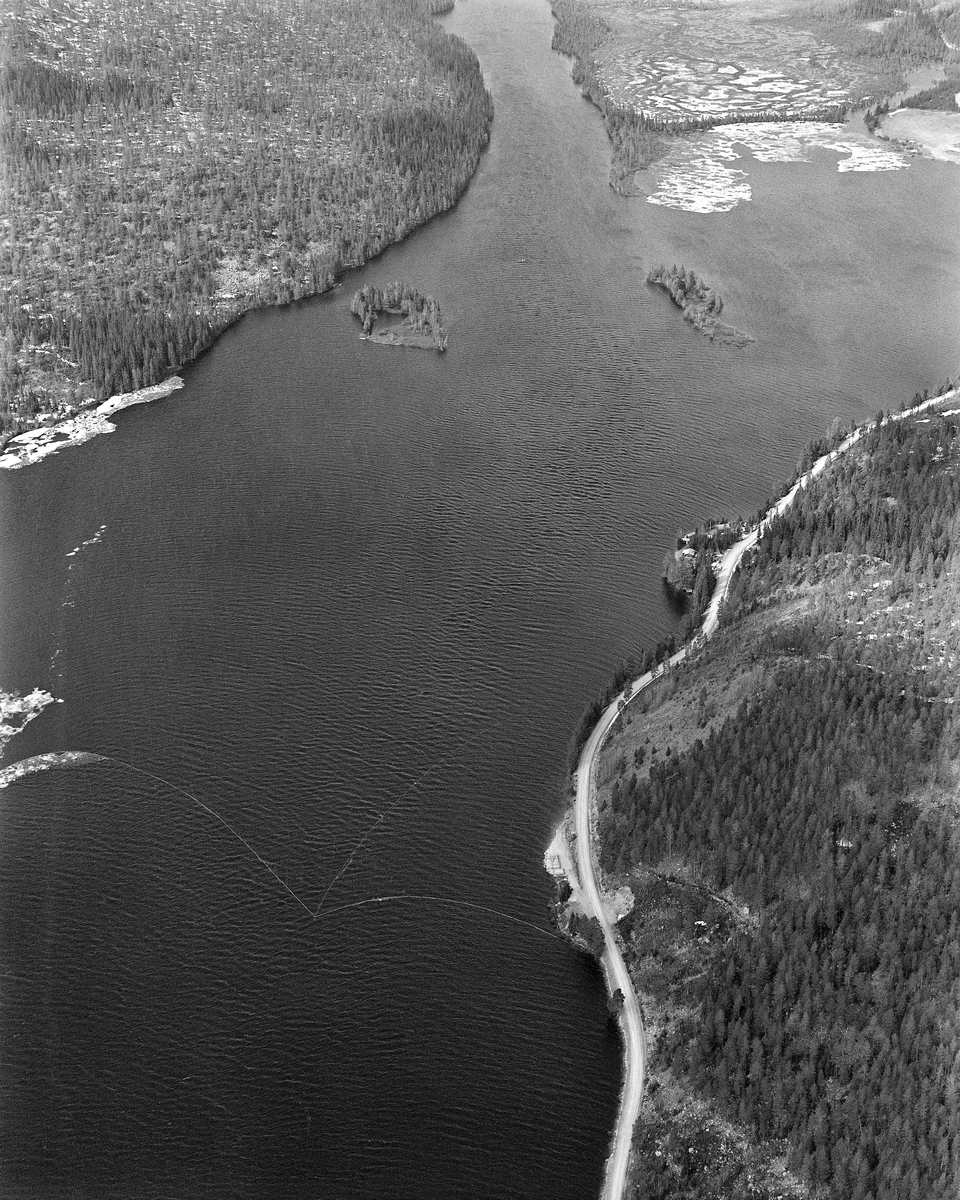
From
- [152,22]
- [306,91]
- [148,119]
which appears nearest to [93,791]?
[148,119]

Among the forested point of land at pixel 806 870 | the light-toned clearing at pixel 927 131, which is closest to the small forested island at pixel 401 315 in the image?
the forested point of land at pixel 806 870

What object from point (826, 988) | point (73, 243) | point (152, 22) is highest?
point (152, 22)

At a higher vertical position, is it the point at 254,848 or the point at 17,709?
the point at 17,709

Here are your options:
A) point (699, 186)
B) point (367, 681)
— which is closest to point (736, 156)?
point (699, 186)

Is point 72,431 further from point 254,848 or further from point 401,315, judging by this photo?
point 254,848

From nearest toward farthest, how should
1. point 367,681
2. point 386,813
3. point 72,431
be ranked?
point 386,813
point 367,681
point 72,431

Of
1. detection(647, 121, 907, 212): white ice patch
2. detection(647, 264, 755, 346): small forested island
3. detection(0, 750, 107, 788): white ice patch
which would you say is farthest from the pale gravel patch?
detection(647, 121, 907, 212): white ice patch

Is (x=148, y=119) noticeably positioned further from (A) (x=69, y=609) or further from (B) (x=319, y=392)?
(A) (x=69, y=609)
